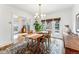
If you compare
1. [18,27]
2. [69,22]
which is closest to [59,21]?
[69,22]

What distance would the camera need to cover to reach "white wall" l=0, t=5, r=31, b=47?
2193 mm

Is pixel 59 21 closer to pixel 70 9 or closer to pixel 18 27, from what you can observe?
pixel 70 9

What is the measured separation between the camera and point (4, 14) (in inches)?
87.0

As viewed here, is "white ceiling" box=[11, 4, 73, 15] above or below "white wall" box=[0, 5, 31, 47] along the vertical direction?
above

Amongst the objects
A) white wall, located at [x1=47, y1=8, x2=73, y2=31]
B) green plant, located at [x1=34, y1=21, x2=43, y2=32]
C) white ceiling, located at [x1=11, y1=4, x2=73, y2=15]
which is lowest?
green plant, located at [x1=34, y1=21, x2=43, y2=32]

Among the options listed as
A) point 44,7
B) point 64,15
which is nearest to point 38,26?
point 44,7

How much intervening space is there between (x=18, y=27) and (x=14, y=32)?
112 millimetres

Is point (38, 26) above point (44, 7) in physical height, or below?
below

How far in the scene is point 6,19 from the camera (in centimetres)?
222

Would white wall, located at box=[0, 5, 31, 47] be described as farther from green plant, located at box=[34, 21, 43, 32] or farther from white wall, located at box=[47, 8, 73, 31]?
white wall, located at box=[47, 8, 73, 31]

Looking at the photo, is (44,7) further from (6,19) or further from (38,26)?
(6,19)

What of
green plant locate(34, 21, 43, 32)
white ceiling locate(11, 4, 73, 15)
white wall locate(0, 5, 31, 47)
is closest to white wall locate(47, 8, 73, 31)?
white ceiling locate(11, 4, 73, 15)

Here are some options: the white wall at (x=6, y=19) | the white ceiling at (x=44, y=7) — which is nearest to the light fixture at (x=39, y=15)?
the white ceiling at (x=44, y=7)

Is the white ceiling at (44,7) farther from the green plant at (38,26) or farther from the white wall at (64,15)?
the green plant at (38,26)
